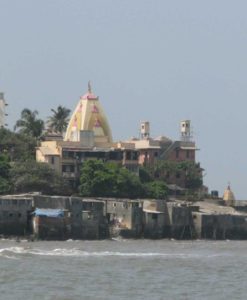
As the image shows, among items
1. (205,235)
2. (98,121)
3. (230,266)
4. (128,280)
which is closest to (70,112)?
(98,121)

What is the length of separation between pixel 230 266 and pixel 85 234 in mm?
24747

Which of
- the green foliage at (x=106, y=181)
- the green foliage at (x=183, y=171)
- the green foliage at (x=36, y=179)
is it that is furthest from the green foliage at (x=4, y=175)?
the green foliage at (x=183, y=171)

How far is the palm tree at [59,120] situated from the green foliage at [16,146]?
1129cm

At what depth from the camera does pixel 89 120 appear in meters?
121

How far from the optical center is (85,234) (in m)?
96.1

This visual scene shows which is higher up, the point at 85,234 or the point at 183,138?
the point at 183,138

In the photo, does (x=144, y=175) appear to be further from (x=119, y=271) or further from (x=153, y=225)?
(x=119, y=271)

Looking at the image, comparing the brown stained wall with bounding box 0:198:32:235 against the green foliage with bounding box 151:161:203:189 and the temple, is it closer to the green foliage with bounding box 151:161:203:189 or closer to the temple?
the temple

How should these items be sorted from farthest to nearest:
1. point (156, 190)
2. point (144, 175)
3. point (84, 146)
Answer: point (144, 175) → point (84, 146) → point (156, 190)

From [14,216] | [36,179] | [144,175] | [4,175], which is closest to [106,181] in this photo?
[36,179]

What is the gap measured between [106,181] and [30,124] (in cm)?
2000

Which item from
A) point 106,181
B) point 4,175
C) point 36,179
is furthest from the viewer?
point 4,175

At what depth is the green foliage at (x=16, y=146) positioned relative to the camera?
117 m

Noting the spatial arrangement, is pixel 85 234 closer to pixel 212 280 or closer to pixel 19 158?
pixel 19 158
